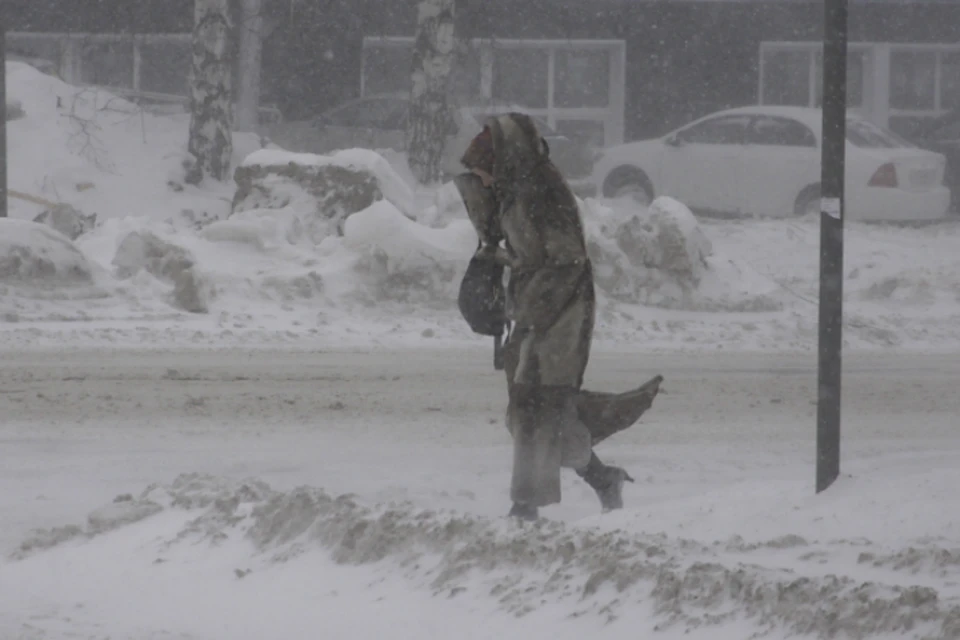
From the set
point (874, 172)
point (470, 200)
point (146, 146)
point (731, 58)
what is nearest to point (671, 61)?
point (731, 58)

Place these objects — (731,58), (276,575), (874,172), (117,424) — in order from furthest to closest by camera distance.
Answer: (731,58) → (874,172) → (117,424) → (276,575)

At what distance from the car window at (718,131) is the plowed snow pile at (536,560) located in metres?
15.4

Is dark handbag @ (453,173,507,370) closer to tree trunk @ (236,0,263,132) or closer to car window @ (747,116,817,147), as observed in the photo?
car window @ (747,116,817,147)

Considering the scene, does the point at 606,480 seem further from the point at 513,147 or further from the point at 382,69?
the point at 382,69

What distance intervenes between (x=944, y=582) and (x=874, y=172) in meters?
15.2

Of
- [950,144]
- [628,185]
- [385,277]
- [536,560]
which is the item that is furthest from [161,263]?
[950,144]

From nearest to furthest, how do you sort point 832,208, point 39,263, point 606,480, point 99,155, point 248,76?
1. point 832,208
2. point 606,480
3. point 39,263
4. point 99,155
5. point 248,76

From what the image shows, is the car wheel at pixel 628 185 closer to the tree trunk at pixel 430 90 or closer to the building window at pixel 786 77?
the tree trunk at pixel 430 90

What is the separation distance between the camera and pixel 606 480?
222 inches

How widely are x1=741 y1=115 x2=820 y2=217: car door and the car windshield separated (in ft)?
1.67

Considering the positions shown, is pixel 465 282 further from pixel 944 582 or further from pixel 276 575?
pixel 944 582

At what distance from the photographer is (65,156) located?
63.2 feet

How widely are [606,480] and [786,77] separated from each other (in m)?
22.5

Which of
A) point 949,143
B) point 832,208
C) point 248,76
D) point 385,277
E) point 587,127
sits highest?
point 248,76
